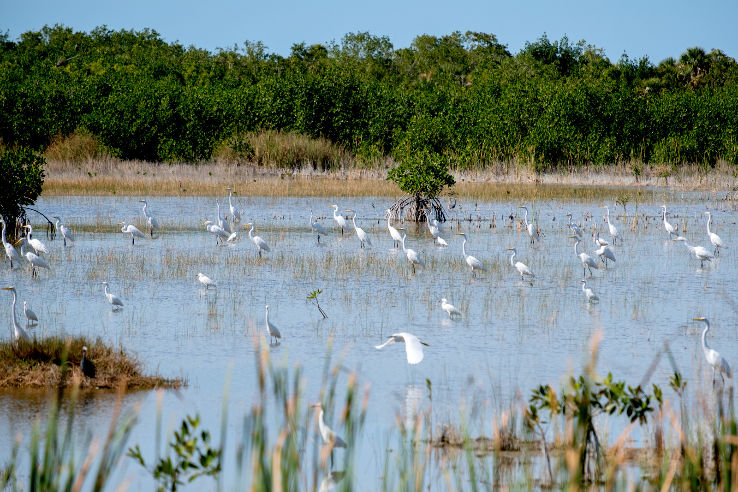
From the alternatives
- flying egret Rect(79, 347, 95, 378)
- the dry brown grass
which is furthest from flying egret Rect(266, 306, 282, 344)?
flying egret Rect(79, 347, 95, 378)

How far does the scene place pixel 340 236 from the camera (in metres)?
20.6

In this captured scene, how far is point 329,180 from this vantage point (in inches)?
1288

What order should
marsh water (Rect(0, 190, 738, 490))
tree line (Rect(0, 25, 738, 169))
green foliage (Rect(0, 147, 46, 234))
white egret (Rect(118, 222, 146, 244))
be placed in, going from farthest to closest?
tree line (Rect(0, 25, 738, 169))
white egret (Rect(118, 222, 146, 244))
green foliage (Rect(0, 147, 46, 234))
marsh water (Rect(0, 190, 738, 490))

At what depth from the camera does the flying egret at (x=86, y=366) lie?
7.93 m

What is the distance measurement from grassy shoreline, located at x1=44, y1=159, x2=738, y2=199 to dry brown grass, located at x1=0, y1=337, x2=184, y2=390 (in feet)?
68.9

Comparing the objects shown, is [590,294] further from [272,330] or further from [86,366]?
[86,366]

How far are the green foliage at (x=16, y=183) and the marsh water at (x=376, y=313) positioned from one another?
91 cm

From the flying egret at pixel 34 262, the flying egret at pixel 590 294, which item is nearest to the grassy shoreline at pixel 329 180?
the flying egret at pixel 34 262

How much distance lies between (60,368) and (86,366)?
26 cm

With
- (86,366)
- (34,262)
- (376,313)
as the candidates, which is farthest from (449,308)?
(34,262)

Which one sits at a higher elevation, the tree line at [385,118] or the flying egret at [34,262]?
the tree line at [385,118]

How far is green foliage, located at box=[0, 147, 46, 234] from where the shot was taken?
17.9 m

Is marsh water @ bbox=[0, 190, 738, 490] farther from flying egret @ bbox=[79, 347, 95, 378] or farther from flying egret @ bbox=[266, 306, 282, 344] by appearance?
flying egret @ bbox=[79, 347, 95, 378]

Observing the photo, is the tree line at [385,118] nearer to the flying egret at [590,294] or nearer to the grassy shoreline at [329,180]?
the grassy shoreline at [329,180]
